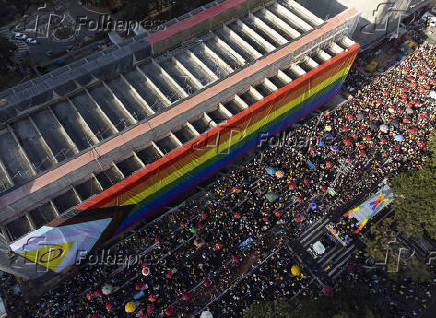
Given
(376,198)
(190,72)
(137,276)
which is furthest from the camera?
(376,198)

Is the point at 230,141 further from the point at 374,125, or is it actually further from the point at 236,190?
the point at 374,125

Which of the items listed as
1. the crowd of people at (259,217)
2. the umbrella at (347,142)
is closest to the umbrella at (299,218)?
the crowd of people at (259,217)

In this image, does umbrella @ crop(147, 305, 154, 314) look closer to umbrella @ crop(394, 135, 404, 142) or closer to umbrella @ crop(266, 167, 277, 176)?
umbrella @ crop(266, 167, 277, 176)

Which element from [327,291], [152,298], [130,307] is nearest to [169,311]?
[152,298]

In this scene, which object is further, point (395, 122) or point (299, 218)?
point (395, 122)

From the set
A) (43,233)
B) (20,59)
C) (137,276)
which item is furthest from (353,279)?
(20,59)

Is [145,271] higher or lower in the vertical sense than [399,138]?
higher

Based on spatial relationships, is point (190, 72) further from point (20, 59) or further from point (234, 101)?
point (20, 59)
